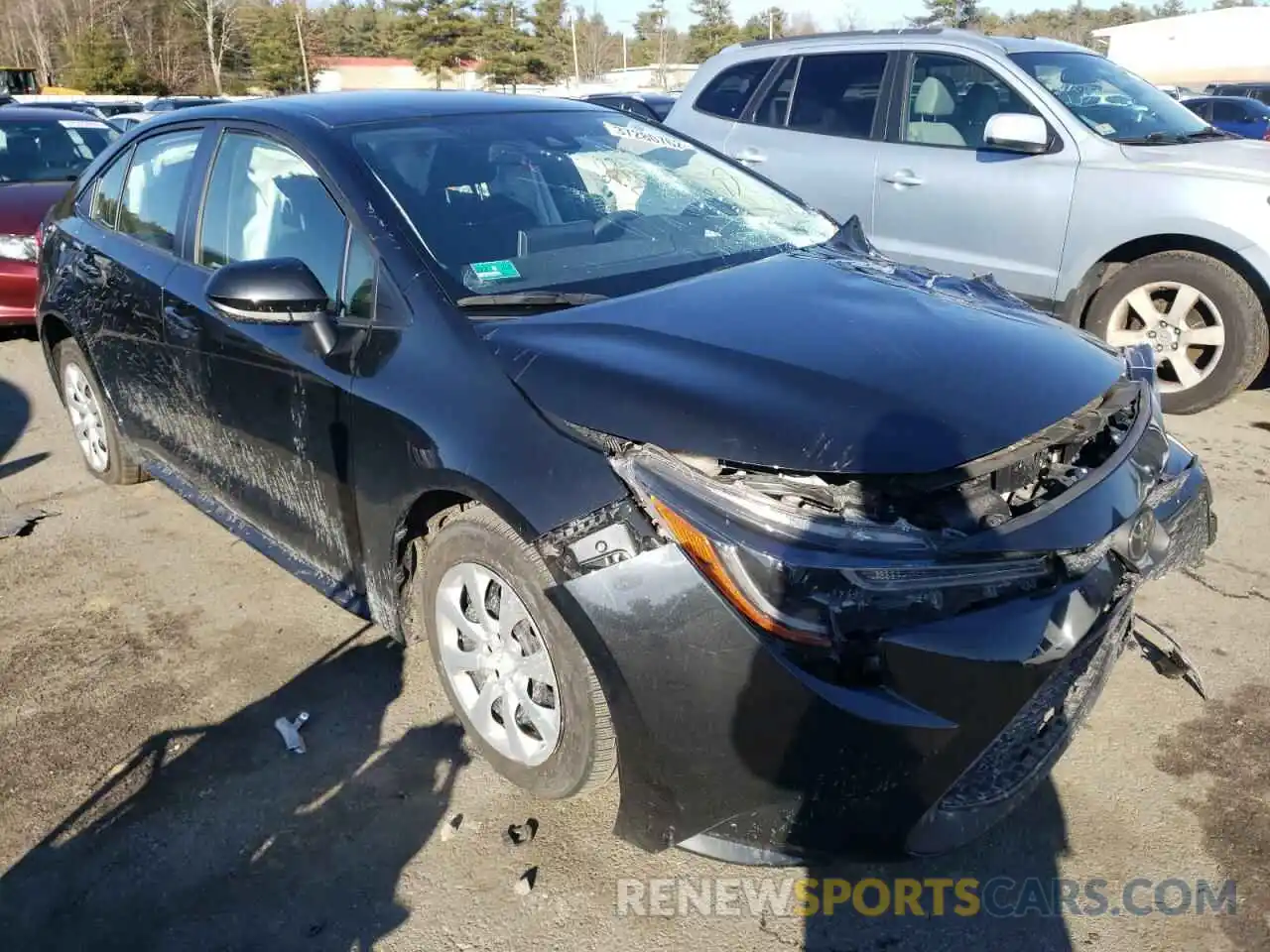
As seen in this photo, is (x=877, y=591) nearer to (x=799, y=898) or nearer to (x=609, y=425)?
(x=609, y=425)

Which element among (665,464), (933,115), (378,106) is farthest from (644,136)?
(933,115)

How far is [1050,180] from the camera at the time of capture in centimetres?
532

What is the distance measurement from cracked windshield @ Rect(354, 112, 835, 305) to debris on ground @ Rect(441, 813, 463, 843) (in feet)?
4.37

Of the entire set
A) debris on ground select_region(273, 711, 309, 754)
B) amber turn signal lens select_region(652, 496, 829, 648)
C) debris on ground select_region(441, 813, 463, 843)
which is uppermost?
amber turn signal lens select_region(652, 496, 829, 648)

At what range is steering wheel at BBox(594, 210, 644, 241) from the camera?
3014 mm

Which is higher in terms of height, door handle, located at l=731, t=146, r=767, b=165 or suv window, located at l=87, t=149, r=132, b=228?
suv window, located at l=87, t=149, r=132, b=228

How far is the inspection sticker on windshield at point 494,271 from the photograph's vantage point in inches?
104

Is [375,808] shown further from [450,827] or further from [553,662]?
[553,662]

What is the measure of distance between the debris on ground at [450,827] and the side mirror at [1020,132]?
4.55m

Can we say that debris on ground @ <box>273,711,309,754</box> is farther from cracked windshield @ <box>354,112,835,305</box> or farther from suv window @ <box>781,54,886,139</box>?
suv window @ <box>781,54,886,139</box>

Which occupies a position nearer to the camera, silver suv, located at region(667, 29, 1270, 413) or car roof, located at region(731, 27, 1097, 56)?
silver suv, located at region(667, 29, 1270, 413)

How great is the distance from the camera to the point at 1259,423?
16.9 feet

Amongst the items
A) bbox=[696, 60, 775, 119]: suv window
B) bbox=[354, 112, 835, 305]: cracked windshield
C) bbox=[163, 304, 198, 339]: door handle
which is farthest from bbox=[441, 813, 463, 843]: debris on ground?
bbox=[696, 60, 775, 119]: suv window

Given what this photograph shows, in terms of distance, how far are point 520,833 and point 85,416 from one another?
11.2ft
